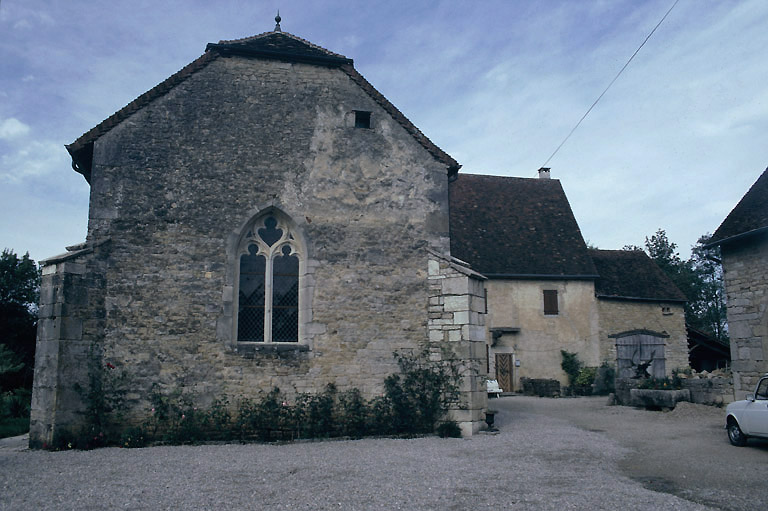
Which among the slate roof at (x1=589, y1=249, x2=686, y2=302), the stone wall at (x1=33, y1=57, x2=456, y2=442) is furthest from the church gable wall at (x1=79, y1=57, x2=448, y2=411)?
the slate roof at (x1=589, y1=249, x2=686, y2=302)

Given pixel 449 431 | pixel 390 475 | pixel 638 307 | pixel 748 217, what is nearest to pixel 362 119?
pixel 449 431

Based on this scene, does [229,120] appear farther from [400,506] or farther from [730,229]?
[730,229]

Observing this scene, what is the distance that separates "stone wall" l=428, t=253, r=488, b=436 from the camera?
445 inches

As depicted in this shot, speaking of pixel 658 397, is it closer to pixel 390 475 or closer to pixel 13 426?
pixel 390 475

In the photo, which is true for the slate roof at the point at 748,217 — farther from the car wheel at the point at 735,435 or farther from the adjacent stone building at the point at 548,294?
the adjacent stone building at the point at 548,294

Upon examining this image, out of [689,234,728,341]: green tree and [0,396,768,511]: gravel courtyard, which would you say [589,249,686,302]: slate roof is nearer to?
[0,396,768,511]: gravel courtyard

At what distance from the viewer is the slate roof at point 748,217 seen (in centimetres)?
1321

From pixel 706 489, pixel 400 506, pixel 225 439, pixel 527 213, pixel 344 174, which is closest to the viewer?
pixel 400 506

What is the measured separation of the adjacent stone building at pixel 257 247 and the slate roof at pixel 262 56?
Answer: 4cm

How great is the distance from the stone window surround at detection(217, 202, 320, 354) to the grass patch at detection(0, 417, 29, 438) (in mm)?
5441

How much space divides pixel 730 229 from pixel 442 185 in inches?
286

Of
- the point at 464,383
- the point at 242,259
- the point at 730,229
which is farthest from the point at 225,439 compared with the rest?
the point at 730,229

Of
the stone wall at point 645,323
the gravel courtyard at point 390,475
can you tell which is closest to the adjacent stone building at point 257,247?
the gravel courtyard at point 390,475

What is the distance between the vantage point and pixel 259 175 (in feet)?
38.2
